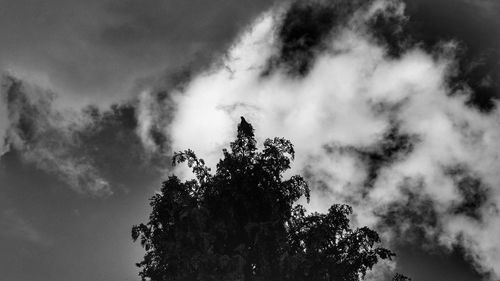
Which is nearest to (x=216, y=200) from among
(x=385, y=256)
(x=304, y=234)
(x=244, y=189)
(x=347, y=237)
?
(x=244, y=189)

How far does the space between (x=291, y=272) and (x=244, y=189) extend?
164 inches

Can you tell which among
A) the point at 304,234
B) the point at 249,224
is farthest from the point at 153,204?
the point at 304,234

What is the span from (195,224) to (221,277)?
232 cm

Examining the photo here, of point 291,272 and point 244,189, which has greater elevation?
point 244,189

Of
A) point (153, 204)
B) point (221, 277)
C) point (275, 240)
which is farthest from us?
point (153, 204)

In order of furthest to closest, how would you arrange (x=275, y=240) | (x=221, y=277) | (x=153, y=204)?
(x=153, y=204)
(x=275, y=240)
(x=221, y=277)

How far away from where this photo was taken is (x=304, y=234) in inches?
801

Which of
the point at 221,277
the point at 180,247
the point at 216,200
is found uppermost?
the point at 216,200

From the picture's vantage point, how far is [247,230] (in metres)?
19.2

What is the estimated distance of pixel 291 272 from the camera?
1872 cm

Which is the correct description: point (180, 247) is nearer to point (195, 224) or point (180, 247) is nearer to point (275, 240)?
point (195, 224)

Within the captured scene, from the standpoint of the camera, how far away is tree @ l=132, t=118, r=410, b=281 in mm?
18766

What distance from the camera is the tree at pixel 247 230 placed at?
1877 cm

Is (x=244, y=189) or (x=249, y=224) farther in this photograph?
(x=244, y=189)
